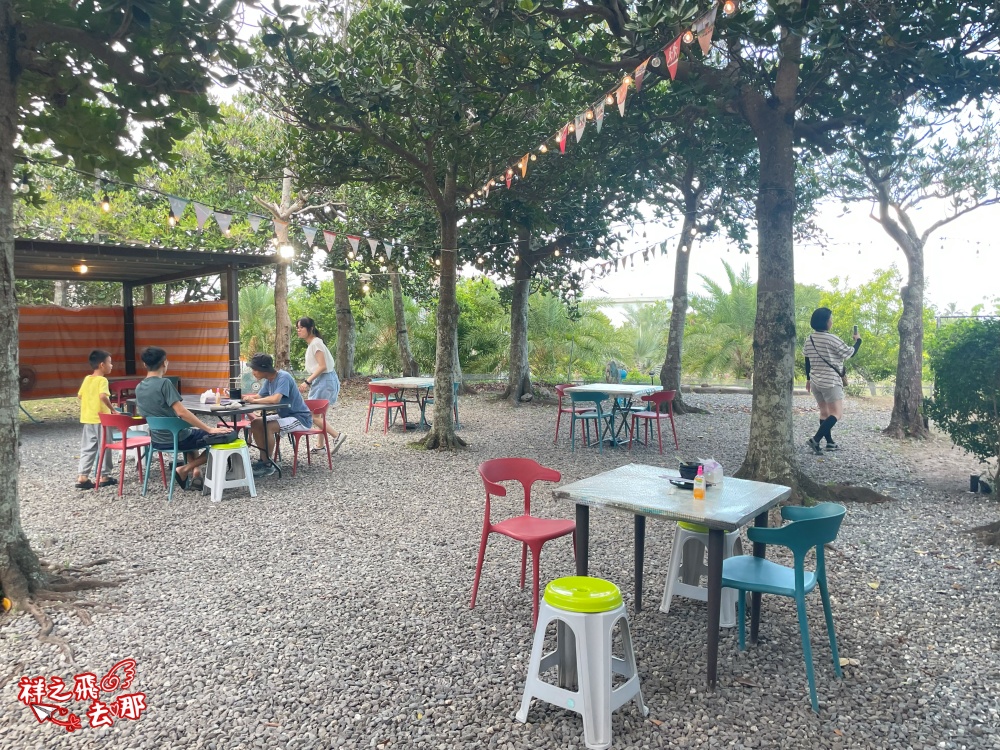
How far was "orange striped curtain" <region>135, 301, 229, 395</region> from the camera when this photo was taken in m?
10.8

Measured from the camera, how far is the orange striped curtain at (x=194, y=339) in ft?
35.6

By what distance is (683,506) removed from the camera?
2.80m

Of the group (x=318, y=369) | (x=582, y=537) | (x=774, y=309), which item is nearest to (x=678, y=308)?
(x=774, y=309)

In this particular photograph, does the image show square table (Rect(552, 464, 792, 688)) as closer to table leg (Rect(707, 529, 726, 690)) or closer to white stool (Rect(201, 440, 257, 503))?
table leg (Rect(707, 529, 726, 690))

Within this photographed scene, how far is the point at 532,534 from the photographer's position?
3127 millimetres

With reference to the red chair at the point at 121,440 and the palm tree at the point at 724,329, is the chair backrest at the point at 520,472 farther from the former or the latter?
the palm tree at the point at 724,329

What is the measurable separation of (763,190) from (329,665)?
16.9 ft

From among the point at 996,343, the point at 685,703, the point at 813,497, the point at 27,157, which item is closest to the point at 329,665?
the point at 685,703

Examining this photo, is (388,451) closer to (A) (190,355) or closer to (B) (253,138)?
(A) (190,355)

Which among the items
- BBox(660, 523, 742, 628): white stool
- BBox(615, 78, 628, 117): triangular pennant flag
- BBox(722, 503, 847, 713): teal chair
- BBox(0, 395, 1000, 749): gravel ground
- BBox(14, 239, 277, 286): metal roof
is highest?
BBox(615, 78, 628, 117): triangular pennant flag

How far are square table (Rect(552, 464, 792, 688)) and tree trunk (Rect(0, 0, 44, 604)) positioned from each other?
287 cm

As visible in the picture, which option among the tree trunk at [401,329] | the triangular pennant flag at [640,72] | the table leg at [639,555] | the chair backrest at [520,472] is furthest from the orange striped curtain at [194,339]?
the table leg at [639,555]

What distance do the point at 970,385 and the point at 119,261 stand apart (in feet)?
36.5

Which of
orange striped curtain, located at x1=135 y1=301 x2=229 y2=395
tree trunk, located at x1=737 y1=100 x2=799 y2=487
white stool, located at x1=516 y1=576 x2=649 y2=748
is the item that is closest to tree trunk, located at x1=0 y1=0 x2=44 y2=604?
white stool, located at x1=516 y1=576 x2=649 y2=748
